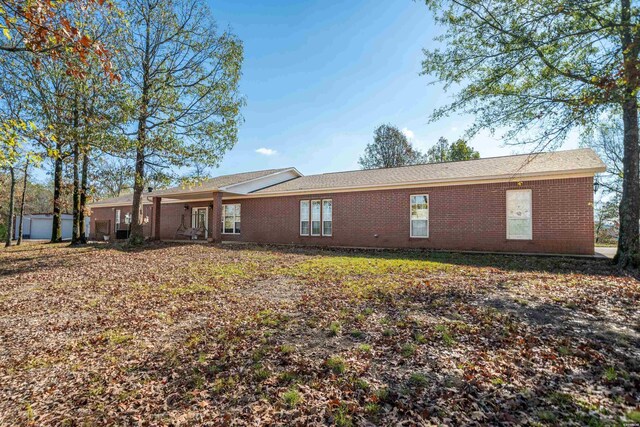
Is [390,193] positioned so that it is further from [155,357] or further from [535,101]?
[155,357]

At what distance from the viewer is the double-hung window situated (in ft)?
55.3

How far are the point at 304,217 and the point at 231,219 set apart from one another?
553cm

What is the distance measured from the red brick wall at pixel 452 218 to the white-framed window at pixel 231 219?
144 centimetres

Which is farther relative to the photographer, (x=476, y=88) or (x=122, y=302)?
(x=476, y=88)

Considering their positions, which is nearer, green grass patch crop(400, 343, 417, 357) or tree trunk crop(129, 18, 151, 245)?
green grass patch crop(400, 343, 417, 357)

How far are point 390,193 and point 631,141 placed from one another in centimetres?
812

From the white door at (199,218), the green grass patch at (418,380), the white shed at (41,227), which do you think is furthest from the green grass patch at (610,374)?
the white shed at (41,227)

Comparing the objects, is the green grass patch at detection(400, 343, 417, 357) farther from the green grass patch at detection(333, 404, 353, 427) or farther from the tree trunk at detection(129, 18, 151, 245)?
the tree trunk at detection(129, 18, 151, 245)

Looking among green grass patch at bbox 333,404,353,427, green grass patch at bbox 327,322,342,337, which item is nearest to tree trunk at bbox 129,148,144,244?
green grass patch at bbox 327,322,342,337

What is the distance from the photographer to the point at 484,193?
42.0ft

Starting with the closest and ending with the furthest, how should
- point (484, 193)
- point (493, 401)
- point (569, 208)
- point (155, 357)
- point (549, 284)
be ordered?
point (493, 401) → point (155, 357) → point (549, 284) → point (569, 208) → point (484, 193)

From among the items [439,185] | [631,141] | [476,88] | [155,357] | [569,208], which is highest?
[476,88]

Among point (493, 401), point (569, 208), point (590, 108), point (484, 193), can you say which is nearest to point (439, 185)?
point (484, 193)

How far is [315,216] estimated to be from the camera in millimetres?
17266
